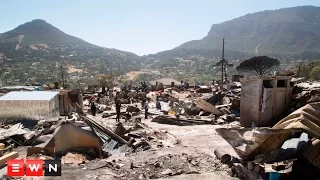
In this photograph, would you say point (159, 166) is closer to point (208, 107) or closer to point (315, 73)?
point (208, 107)

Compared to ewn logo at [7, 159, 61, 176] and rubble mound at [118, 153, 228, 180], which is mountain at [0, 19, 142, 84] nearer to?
ewn logo at [7, 159, 61, 176]

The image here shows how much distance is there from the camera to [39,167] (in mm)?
7375

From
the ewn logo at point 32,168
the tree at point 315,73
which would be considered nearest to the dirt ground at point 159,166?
the ewn logo at point 32,168

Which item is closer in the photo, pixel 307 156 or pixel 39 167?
pixel 307 156

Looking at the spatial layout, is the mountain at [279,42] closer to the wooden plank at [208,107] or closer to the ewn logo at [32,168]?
the wooden plank at [208,107]

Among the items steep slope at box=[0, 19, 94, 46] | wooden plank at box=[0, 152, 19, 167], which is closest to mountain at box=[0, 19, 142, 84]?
steep slope at box=[0, 19, 94, 46]

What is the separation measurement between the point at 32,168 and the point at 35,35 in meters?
147

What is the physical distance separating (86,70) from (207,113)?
75107mm

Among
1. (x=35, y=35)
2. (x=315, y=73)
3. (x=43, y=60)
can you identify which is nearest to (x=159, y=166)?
(x=315, y=73)

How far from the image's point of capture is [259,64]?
3219 centimetres

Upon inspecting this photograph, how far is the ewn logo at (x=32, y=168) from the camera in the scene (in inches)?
282

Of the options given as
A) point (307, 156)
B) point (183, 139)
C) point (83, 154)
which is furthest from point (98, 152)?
point (307, 156)

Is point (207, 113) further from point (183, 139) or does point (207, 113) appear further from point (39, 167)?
point (39, 167)

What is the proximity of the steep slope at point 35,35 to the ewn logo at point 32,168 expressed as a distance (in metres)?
121
